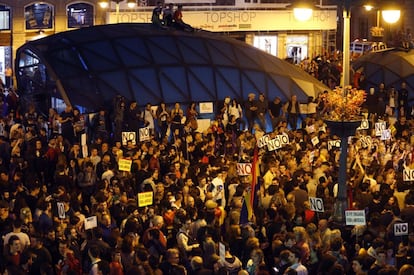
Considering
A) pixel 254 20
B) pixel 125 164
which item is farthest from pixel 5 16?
pixel 125 164

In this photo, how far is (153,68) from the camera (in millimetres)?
28297

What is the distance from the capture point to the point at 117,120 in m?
24.2

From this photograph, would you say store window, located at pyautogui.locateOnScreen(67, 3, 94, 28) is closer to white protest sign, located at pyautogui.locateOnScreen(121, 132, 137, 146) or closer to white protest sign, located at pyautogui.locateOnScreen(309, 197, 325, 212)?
white protest sign, located at pyautogui.locateOnScreen(121, 132, 137, 146)

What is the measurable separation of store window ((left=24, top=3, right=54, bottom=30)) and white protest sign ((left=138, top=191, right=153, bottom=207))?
28506mm

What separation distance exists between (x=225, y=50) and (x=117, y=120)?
6.89 m

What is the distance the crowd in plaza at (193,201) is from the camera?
12.9 metres

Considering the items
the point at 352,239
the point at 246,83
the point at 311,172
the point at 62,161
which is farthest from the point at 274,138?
the point at 246,83

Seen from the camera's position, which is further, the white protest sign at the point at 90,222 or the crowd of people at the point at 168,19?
the crowd of people at the point at 168,19

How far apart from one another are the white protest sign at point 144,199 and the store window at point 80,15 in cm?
2953

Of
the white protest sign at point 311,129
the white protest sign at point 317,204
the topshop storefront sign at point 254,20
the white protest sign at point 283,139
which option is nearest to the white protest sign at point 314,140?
the white protest sign at point 283,139

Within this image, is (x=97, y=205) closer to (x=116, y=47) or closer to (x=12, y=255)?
→ (x=12, y=255)

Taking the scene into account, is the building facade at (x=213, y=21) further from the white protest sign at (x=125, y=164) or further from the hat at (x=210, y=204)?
the hat at (x=210, y=204)

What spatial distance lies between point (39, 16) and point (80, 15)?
7.41ft

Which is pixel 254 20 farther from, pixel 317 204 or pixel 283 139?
pixel 317 204
